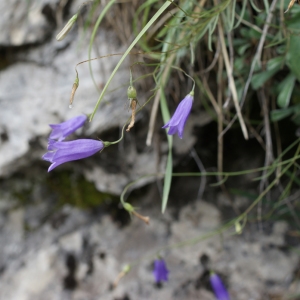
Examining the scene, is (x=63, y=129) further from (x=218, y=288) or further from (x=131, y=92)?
(x=218, y=288)

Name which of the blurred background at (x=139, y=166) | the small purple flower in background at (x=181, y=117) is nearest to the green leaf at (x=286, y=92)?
the blurred background at (x=139, y=166)

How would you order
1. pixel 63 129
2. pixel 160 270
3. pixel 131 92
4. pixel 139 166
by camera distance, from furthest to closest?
1. pixel 139 166
2. pixel 160 270
3. pixel 63 129
4. pixel 131 92

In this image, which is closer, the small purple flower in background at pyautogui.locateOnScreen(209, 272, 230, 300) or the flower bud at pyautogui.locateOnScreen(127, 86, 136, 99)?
the flower bud at pyautogui.locateOnScreen(127, 86, 136, 99)

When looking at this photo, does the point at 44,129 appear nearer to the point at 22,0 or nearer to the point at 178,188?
the point at 22,0

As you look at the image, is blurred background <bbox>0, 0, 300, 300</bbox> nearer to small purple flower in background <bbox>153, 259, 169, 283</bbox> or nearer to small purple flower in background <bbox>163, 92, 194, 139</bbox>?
small purple flower in background <bbox>153, 259, 169, 283</bbox>

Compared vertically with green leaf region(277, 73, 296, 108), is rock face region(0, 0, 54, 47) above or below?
above

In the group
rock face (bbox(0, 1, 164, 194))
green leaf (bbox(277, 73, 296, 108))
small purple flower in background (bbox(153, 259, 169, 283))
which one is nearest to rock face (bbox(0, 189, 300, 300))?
small purple flower in background (bbox(153, 259, 169, 283))

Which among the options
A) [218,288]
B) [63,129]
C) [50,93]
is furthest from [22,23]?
[218,288]
